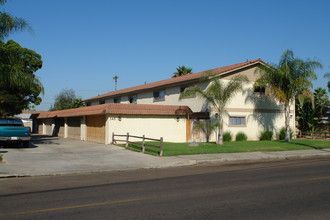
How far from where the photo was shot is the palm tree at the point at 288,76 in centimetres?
2408

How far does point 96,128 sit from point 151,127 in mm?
4501

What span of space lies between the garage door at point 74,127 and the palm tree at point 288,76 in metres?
16.6

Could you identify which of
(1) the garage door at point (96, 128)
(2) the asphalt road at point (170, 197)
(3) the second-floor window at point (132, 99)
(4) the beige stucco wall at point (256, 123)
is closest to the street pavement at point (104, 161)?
(2) the asphalt road at point (170, 197)

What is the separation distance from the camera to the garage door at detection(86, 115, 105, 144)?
24545 mm

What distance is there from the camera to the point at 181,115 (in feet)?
84.9

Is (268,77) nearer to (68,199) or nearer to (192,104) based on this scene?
(192,104)

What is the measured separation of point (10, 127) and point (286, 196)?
675 inches

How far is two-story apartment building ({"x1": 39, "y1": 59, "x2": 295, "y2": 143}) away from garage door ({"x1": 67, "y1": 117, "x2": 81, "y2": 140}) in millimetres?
455

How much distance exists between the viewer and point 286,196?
7.54m

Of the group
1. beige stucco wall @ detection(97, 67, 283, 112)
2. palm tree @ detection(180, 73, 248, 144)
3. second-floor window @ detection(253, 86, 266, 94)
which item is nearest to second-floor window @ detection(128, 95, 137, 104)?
beige stucco wall @ detection(97, 67, 283, 112)

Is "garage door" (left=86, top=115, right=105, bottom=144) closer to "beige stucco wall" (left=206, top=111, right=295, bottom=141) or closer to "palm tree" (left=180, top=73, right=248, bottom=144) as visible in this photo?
"palm tree" (left=180, top=73, right=248, bottom=144)

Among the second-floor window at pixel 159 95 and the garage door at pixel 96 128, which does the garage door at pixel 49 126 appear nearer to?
the garage door at pixel 96 128

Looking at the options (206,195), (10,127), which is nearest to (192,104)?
(10,127)

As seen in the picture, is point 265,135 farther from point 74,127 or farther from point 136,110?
point 74,127
